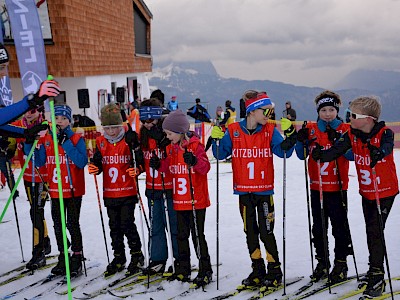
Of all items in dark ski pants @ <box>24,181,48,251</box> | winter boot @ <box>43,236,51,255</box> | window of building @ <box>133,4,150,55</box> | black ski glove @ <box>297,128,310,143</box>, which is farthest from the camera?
window of building @ <box>133,4,150,55</box>

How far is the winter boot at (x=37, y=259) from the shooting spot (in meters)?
5.92

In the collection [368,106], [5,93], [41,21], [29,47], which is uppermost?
[41,21]

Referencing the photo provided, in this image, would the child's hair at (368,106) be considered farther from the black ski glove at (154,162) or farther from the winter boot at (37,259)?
the winter boot at (37,259)

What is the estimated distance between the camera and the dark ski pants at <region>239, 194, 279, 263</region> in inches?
188

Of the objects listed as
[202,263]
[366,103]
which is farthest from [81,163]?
[366,103]

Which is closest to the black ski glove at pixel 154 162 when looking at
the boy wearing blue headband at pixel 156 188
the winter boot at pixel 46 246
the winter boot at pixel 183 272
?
the boy wearing blue headband at pixel 156 188

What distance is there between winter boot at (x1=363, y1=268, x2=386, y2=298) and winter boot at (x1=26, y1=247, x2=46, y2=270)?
399 centimetres

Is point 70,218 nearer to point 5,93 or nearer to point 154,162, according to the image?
point 154,162

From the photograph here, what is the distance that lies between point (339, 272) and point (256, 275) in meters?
0.88

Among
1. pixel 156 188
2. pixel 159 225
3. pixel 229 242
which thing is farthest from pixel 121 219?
pixel 229 242

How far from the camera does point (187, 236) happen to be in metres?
5.13

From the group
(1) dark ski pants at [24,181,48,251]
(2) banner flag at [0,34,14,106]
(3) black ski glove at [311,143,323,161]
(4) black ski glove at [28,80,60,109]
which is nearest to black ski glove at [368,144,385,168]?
(3) black ski glove at [311,143,323,161]

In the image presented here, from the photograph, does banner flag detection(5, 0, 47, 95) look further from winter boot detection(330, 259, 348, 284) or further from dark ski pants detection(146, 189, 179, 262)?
winter boot detection(330, 259, 348, 284)

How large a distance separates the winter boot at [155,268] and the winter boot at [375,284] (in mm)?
2317
